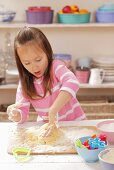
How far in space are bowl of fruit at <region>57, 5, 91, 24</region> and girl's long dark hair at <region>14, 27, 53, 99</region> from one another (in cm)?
113

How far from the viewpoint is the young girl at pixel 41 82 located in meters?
1.53

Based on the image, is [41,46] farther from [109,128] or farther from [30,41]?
[109,128]

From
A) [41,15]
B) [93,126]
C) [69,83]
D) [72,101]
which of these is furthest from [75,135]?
[41,15]

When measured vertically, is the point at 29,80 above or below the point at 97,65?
above

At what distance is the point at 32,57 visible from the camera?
60.3 inches

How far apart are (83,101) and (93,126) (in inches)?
55.5

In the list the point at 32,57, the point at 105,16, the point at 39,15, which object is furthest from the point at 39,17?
the point at 32,57

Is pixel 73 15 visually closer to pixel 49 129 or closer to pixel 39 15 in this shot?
pixel 39 15

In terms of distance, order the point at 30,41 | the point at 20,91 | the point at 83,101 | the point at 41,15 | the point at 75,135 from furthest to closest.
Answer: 1. the point at 83,101
2. the point at 41,15
3. the point at 20,91
4. the point at 30,41
5. the point at 75,135

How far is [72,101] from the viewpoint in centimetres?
178

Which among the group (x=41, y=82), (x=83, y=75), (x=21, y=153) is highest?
(x=41, y=82)

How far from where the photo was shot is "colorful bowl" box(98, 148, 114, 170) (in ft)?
3.62

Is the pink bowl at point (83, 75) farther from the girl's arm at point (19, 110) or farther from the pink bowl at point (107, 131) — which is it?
the pink bowl at point (107, 131)

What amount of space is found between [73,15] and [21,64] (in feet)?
3.78
